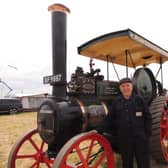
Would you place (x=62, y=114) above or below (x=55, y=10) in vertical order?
below

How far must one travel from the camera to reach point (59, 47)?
3387 millimetres

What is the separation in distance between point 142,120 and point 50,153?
1166 millimetres

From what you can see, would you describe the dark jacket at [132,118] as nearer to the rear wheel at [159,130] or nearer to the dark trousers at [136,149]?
the dark trousers at [136,149]

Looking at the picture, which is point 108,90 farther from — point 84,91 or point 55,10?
point 55,10

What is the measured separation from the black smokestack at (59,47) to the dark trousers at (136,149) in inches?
36.9

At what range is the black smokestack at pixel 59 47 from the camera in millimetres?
3375

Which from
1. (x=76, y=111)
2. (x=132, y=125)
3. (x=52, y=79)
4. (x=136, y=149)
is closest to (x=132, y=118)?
(x=132, y=125)

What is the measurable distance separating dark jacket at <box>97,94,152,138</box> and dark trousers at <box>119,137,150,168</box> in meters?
0.06

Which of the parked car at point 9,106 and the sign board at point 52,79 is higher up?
the sign board at point 52,79

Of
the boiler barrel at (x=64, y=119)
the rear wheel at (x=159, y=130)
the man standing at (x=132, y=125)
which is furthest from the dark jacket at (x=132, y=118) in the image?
the rear wheel at (x=159, y=130)

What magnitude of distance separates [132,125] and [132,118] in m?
0.08

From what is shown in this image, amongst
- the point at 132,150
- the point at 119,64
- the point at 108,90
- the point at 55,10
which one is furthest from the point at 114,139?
the point at 119,64

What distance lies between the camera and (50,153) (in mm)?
3455

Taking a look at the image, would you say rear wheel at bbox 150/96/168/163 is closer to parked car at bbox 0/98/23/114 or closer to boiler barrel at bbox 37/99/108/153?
boiler barrel at bbox 37/99/108/153
